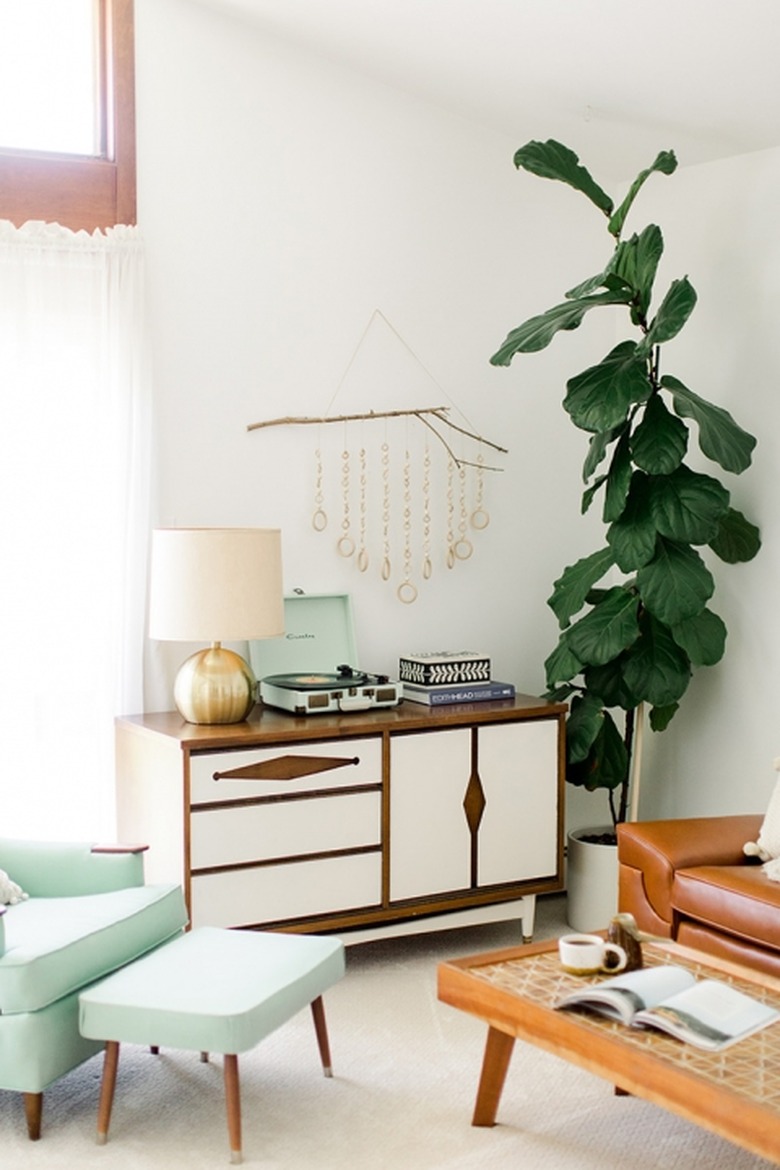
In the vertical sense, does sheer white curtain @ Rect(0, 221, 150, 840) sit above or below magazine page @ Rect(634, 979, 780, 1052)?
above

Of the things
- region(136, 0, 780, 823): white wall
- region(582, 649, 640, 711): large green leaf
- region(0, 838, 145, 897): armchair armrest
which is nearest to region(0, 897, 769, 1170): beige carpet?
region(0, 838, 145, 897): armchair armrest

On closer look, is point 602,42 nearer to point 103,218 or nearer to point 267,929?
point 103,218

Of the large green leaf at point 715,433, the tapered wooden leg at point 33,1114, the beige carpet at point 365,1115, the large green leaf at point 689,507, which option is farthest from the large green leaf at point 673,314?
the tapered wooden leg at point 33,1114

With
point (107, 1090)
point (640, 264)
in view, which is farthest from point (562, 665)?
point (107, 1090)

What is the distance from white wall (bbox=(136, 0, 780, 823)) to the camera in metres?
4.22

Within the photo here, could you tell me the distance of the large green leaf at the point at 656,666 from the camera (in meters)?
4.18

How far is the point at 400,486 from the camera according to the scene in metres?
4.61

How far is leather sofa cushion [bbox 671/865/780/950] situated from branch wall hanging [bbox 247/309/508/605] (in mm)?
1502

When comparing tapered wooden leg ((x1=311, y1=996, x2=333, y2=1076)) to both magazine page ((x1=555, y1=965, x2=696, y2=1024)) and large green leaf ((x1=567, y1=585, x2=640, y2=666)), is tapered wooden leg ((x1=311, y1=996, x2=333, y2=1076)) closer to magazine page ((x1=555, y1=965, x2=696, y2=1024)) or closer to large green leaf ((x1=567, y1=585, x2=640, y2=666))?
magazine page ((x1=555, y1=965, x2=696, y2=1024))

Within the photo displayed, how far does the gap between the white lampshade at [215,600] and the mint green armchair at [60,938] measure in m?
0.58

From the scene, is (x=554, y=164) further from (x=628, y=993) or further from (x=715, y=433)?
(x=628, y=993)

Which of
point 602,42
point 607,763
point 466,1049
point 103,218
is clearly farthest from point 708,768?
point 103,218

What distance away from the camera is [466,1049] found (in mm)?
3459

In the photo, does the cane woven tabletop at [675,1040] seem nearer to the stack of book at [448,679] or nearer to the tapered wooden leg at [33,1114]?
the tapered wooden leg at [33,1114]
